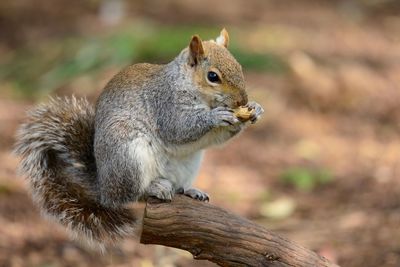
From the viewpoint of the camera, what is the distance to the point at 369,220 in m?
3.83

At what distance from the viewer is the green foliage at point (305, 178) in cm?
457

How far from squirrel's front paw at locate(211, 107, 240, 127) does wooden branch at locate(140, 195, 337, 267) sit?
34 cm

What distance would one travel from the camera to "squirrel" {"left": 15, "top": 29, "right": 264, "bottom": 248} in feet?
8.79

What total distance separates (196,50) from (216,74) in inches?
5.3

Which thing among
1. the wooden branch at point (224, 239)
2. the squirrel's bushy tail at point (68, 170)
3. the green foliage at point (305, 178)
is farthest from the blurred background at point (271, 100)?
the wooden branch at point (224, 239)

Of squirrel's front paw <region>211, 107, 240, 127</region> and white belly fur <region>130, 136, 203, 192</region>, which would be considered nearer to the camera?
squirrel's front paw <region>211, 107, 240, 127</region>

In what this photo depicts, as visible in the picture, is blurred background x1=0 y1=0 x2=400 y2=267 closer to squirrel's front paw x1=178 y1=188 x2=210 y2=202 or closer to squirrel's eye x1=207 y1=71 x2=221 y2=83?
squirrel's front paw x1=178 y1=188 x2=210 y2=202

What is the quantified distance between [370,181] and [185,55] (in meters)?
2.04

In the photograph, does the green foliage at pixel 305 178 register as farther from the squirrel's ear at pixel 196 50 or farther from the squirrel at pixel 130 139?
the squirrel's ear at pixel 196 50

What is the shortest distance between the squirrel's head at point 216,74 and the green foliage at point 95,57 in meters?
3.29

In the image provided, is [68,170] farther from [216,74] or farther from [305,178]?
[305,178]

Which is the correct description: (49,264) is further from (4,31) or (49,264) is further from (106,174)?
(4,31)

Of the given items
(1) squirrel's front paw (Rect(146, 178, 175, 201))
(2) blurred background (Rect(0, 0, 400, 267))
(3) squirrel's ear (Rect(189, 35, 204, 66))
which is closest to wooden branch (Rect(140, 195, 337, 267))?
(1) squirrel's front paw (Rect(146, 178, 175, 201))

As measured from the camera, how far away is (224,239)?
2.35 meters
